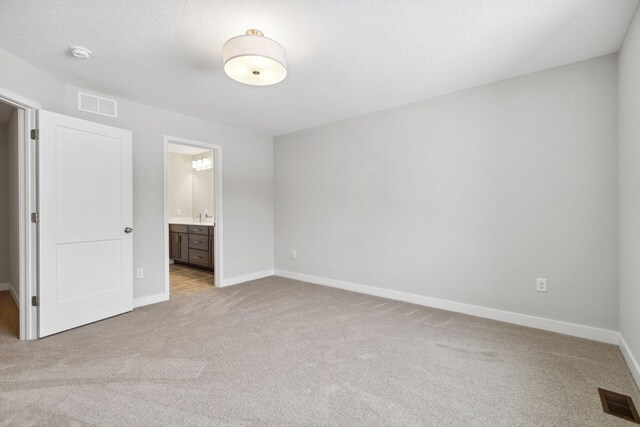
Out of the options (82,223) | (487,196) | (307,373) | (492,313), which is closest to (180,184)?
(82,223)

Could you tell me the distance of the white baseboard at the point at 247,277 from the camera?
4.55 m

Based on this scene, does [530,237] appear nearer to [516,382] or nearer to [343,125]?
[516,382]

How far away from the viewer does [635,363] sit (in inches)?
78.9

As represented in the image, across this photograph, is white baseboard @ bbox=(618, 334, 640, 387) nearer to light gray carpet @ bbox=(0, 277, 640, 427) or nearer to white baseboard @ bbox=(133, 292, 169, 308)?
light gray carpet @ bbox=(0, 277, 640, 427)

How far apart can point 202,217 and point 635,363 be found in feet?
21.7

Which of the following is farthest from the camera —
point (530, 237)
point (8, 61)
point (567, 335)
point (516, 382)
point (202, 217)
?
point (202, 217)

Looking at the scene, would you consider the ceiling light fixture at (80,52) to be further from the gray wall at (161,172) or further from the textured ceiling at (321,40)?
the gray wall at (161,172)

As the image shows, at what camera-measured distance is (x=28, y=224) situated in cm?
266

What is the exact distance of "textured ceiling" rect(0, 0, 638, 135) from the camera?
6.38 feet

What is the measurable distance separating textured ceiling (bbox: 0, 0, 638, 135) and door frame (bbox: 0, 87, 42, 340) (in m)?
0.58

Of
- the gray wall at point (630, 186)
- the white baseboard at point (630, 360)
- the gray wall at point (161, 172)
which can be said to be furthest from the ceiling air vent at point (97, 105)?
the white baseboard at point (630, 360)

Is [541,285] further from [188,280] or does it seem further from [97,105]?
[97,105]

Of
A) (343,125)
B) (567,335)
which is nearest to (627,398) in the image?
(567,335)

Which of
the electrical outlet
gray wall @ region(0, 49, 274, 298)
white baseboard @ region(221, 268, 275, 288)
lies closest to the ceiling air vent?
gray wall @ region(0, 49, 274, 298)
